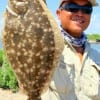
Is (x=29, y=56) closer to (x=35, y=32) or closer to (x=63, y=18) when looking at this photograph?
(x=35, y=32)

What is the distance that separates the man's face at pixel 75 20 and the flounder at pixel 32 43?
44.0 inches

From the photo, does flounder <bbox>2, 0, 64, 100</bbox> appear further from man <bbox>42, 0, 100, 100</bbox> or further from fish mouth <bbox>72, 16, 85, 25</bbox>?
fish mouth <bbox>72, 16, 85, 25</bbox>

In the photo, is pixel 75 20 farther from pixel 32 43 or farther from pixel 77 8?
pixel 32 43

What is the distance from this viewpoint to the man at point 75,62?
4.11m

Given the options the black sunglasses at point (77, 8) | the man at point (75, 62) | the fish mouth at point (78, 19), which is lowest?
the man at point (75, 62)

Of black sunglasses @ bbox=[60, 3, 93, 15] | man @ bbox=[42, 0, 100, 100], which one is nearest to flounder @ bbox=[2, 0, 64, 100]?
man @ bbox=[42, 0, 100, 100]

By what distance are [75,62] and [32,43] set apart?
1402 millimetres

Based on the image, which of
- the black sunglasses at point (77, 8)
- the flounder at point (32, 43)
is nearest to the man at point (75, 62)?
the black sunglasses at point (77, 8)

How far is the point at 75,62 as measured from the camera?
14.4 feet

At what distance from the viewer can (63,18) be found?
4.31 m

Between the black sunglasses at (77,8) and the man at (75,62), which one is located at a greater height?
the black sunglasses at (77,8)

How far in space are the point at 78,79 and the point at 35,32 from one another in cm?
137

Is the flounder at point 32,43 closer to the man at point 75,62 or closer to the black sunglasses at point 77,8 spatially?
the man at point 75,62

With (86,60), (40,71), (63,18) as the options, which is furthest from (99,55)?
(40,71)
